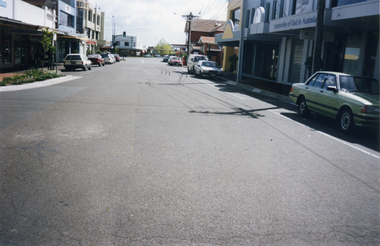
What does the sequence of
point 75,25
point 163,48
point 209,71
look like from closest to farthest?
point 209,71 → point 75,25 → point 163,48

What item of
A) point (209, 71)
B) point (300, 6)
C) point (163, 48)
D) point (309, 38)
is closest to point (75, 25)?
point (209, 71)

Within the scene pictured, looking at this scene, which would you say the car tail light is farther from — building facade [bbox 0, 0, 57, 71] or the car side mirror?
building facade [bbox 0, 0, 57, 71]

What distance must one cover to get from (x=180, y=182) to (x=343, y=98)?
22.6ft

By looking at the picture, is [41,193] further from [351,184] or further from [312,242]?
[351,184]

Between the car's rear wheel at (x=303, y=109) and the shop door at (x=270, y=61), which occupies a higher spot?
the shop door at (x=270, y=61)

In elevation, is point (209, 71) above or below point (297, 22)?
Result: below

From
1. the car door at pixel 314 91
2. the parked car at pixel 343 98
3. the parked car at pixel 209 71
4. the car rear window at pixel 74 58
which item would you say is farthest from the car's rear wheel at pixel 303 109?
the car rear window at pixel 74 58

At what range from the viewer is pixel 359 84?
11000 mm

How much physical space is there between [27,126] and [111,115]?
2.55 metres

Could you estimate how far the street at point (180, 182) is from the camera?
388cm

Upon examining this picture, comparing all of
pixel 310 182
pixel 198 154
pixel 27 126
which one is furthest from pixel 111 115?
pixel 310 182

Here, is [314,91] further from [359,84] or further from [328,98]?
[359,84]

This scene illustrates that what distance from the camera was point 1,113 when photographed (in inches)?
394

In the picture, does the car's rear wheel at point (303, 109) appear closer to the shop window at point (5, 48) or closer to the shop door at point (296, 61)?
the shop door at point (296, 61)
